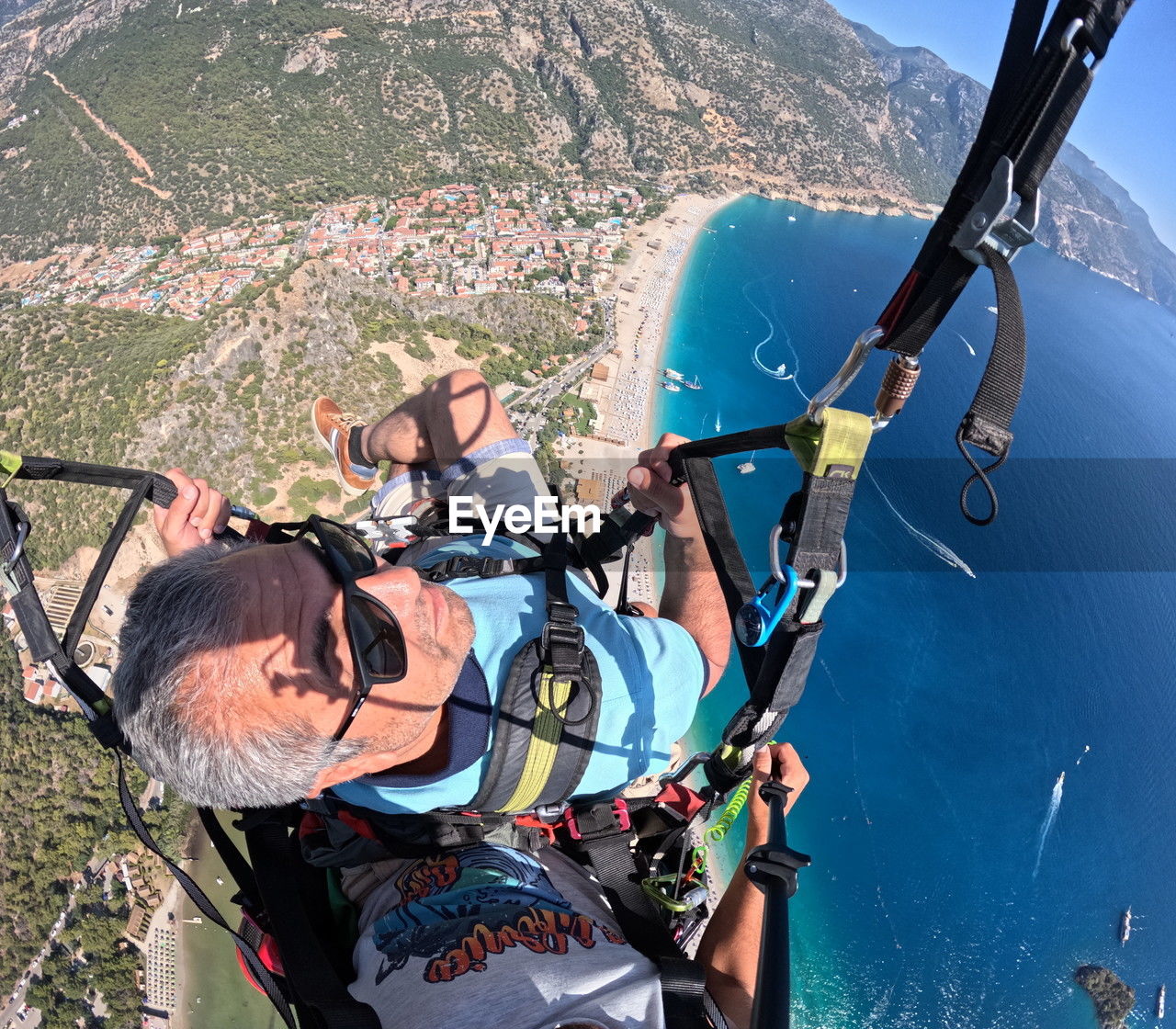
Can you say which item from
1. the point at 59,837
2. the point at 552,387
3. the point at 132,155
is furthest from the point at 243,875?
the point at 132,155

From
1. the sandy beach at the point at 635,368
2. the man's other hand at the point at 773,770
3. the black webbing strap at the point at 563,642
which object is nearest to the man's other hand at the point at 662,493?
the black webbing strap at the point at 563,642

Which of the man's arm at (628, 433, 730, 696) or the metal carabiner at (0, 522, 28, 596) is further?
the man's arm at (628, 433, 730, 696)

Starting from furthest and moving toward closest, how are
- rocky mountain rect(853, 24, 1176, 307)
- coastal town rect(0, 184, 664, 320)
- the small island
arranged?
rocky mountain rect(853, 24, 1176, 307), coastal town rect(0, 184, 664, 320), the small island

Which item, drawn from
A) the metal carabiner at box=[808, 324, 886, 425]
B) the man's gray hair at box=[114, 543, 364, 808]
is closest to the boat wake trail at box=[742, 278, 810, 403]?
the metal carabiner at box=[808, 324, 886, 425]

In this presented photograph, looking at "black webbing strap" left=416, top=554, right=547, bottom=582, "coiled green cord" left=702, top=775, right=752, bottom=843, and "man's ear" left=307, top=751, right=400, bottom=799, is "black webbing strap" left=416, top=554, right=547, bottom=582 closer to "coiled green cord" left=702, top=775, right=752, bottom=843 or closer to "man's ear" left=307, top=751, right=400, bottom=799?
"man's ear" left=307, top=751, right=400, bottom=799

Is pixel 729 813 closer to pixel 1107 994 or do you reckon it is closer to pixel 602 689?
pixel 602 689

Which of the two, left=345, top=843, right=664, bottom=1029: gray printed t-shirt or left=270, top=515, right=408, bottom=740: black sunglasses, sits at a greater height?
left=270, top=515, right=408, bottom=740: black sunglasses
